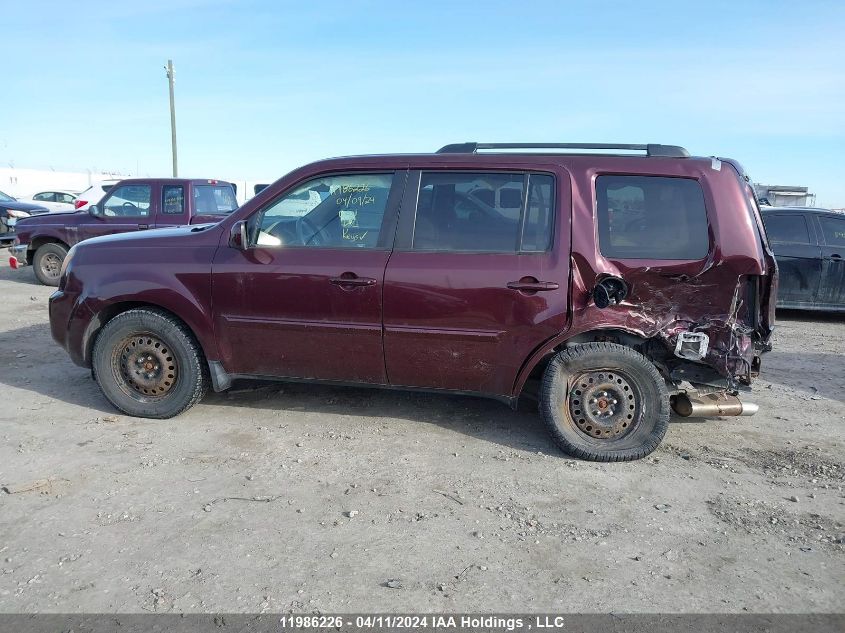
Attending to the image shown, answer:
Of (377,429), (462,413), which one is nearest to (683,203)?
(462,413)

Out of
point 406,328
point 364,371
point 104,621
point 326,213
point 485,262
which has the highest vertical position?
point 326,213

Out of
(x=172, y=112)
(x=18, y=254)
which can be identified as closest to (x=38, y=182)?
(x=172, y=112)

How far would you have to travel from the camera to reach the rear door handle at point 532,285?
399cm

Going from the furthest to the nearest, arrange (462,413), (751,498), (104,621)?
1. (462,413)
2. (751,498)
3. (104,621)

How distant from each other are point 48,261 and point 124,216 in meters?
1.83

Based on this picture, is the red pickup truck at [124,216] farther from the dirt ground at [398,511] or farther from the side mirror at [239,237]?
the side mirror at [239,237]

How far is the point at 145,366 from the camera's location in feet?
15.3

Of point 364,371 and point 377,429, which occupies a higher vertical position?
point 364,371

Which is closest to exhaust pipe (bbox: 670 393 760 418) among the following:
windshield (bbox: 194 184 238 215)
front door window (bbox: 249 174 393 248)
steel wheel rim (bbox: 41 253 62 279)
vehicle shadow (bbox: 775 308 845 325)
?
front door window (bbox: 249 174 393 248)

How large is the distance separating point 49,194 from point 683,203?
26664 millimetres

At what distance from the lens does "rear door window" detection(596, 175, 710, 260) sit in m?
3.99

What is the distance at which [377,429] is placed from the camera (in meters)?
4.53

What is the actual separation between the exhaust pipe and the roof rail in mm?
1626

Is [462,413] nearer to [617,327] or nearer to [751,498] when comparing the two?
[617,327]
